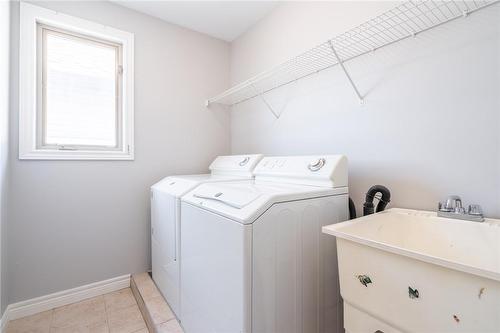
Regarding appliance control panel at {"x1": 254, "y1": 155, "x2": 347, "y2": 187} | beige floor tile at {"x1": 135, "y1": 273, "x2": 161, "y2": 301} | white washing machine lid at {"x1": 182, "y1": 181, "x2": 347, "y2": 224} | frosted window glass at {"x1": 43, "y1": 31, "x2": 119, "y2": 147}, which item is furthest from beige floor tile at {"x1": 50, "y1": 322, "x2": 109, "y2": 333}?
appliance control panel at {"x1": 254, "y1": 155, "x2": 347, "y2": 187}

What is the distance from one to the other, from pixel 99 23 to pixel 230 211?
2132mm

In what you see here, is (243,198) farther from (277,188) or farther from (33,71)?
(33,71)

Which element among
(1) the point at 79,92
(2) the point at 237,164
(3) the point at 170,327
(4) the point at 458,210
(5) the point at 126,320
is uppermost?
(1) the point at 79,92

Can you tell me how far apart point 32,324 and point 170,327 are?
42.8 inches

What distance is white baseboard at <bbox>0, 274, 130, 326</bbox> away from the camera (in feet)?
5.55

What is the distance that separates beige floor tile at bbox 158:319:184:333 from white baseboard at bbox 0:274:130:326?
88cm

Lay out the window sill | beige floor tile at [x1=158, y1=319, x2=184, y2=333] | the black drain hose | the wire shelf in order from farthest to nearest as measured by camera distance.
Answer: the window sill
beige floor tile at [x1=158, y1=319, x2=184, y2=333]
the black drain hose
the wire shelf

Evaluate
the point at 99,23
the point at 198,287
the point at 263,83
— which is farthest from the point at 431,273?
the point at 99,23

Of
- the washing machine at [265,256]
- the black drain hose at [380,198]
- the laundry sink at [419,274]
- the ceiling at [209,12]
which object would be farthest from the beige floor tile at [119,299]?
the ceiling at [209,12]

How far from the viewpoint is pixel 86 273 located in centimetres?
197

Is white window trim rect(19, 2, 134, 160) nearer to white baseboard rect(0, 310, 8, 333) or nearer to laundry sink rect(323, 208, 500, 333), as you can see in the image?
white baseboard rect(0, 310, 8, 333)

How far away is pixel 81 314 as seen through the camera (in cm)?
177

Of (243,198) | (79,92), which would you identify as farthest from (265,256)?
(79,92)

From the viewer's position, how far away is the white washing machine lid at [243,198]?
0.97 meters
